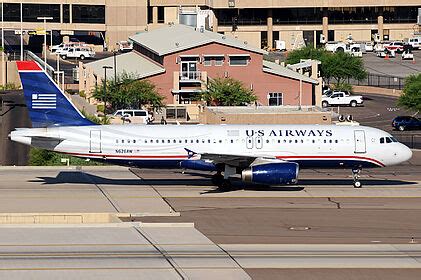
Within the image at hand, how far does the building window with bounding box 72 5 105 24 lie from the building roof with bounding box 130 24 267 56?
51.1m

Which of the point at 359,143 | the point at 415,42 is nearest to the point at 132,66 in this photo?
the point at 359,143

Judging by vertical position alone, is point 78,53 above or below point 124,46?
below

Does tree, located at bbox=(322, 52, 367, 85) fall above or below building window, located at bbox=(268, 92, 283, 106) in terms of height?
above

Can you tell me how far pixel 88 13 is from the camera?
18588cm

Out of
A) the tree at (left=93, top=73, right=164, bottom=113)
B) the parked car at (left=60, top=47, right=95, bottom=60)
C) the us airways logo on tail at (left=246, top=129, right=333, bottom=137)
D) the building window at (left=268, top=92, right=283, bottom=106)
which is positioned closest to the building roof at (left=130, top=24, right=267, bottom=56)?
the tree at (left=93, top=73, right=164, bottom=113)

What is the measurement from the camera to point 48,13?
182 meters

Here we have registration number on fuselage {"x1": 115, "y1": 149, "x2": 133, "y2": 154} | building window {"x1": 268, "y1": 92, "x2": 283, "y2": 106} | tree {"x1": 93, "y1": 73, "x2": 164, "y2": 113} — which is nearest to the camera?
registration number on fuselage {"x1": 115, "y1": 149, "x2": 133, "y2": 154}

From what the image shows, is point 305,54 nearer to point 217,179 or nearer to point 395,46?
point 395,46

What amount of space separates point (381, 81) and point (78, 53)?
49.8 metres

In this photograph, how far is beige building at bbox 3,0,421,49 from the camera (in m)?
176

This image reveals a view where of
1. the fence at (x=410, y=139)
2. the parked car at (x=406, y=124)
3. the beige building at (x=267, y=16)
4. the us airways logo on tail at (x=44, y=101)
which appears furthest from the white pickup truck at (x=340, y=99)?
the us airways logo on tail at (x=44, y=101)

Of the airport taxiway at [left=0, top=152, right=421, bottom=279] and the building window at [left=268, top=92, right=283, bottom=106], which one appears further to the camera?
the building window at [left=268, top=92, right=283, bottom=106]

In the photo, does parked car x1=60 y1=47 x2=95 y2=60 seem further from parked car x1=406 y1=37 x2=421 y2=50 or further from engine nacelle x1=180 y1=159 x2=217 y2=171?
engine nacelle x1=180 y1=159 x2=217 y2=171

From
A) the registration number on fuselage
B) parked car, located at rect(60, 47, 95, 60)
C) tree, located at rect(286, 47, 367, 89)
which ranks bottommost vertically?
the registration number on fuselage
